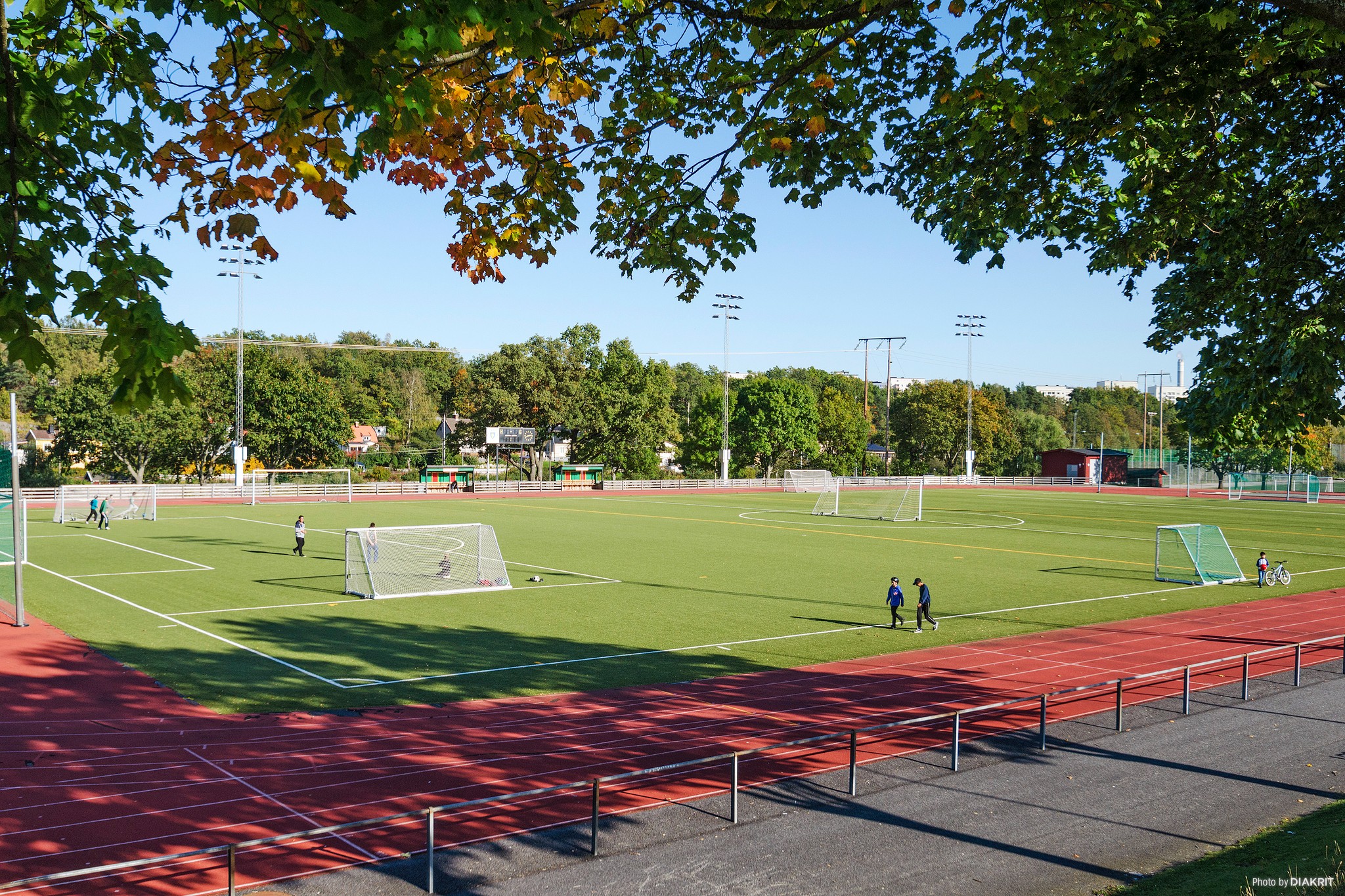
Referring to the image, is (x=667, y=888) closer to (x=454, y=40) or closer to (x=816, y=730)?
(x=816, y=730)

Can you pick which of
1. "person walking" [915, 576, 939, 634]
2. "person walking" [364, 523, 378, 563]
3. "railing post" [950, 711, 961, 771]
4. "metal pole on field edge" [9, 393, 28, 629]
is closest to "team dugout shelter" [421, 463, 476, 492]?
"person walking" [364, 523, 378, 563]

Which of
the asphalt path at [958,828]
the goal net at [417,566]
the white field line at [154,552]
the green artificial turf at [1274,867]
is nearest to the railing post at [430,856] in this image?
the asphalt path at [958,828]

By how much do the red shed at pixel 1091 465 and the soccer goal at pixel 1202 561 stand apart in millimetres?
75637

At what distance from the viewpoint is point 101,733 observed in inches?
539

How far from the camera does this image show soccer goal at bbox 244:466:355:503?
6738 cm

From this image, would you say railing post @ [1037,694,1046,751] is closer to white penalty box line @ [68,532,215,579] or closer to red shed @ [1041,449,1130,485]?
white penalty box line @ [68,532,215,579]

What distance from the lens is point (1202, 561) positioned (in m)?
31.8

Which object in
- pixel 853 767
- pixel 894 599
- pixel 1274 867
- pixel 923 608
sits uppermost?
pixel 894 599

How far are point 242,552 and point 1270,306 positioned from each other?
110ft

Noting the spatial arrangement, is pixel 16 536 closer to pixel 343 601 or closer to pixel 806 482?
pixel 343 601

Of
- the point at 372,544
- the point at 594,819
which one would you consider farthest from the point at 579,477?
the point at 594,819

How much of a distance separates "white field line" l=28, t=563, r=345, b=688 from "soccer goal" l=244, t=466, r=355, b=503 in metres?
35.9

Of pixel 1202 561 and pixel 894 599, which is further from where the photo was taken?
pixel 1202 561

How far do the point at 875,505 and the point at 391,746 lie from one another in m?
52.5
